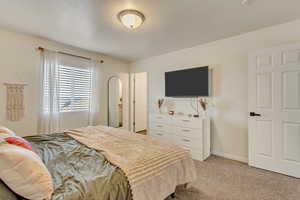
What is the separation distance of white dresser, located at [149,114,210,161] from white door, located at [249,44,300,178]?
2.51 feet

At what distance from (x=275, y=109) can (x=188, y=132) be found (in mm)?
1519

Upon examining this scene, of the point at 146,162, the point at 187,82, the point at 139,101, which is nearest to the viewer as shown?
the point at 146,162

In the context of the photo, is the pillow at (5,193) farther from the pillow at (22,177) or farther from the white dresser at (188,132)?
the white dresser at (188,132)

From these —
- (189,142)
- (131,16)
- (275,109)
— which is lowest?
(189,142)

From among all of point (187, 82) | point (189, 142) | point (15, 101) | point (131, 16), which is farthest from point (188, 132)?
point (15, 101)

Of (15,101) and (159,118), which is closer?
(15,101)

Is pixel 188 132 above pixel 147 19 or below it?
below

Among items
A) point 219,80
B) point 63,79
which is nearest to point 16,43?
point 63,79

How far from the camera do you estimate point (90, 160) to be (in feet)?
4.79

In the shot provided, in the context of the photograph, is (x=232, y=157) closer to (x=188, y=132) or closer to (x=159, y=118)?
(x=188, y=132)

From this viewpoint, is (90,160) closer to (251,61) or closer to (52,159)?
(52,159)

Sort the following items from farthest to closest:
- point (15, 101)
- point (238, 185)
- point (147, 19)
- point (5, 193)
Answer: point (15, 101)
point (147, 19)
point (238, 185)
point (5, 193)

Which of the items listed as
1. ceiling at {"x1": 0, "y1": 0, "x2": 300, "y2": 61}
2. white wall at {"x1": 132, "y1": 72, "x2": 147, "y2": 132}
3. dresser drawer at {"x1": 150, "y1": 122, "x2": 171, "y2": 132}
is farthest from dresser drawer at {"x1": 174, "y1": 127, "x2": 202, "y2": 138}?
white wall at {"x1": 132, "y1": 72, "x2": 147, "y2": 132}

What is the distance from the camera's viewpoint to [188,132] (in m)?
3.25
